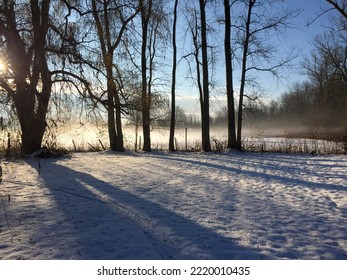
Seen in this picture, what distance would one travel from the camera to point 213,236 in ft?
13.8

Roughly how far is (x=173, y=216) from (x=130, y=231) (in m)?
0.93

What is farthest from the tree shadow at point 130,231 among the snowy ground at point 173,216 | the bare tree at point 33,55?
the bare tree at point 33,55

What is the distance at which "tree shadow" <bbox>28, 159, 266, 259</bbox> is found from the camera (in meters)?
3.69

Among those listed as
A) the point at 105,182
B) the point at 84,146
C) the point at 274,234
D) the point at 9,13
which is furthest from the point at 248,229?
the point at 84,146

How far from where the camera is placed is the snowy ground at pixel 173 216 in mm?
3789

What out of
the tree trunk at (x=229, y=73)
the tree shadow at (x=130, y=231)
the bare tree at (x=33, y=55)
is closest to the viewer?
the tree shadow at (x=130, y=231)

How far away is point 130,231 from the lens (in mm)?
4422

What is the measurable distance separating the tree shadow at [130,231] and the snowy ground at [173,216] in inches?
0.5

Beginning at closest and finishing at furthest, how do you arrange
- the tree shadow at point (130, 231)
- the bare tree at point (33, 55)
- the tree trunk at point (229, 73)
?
1. the tree shadow at point (130, 231)
2. the bare tree at point (33, 55)
3. the tree trunk at point (229, 73)

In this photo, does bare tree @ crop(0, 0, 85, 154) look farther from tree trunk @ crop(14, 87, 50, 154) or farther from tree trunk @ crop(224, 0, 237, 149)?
tree trunk @ crop(224, 0, 237, 149)

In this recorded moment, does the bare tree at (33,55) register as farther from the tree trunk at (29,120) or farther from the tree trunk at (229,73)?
the tree trunk at (229,73)

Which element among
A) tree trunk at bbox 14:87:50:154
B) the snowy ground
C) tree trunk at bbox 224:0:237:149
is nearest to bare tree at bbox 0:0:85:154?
tree trunk at bbox 14:87:50:154

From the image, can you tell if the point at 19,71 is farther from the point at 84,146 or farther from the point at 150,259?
the point at 84,146

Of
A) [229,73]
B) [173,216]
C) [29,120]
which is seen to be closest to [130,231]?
[173,216]
